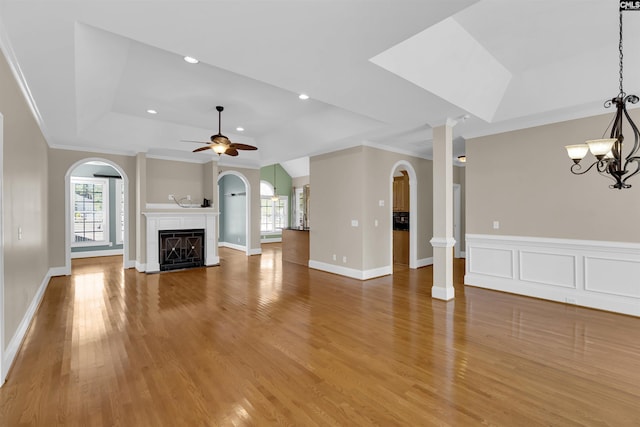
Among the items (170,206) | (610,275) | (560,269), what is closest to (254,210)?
(170,206)

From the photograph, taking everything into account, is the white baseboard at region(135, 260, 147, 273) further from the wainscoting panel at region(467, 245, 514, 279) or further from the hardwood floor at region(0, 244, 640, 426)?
the wainscoting panel at region(467, 245, 514, 279)

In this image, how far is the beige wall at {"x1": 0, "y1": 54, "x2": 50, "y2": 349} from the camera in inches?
102

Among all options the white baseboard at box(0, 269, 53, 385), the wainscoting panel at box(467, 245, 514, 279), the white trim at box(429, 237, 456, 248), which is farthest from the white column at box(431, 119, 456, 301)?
the white baseboard at box(0, 269, 53, 385)

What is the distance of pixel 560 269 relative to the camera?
171 inches

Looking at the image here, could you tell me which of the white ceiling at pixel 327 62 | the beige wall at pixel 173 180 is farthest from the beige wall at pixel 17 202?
the beige wall at pixel 173 180

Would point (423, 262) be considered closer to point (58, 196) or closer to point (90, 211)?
point (58, 196)

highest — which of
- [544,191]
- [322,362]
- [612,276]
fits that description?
[544,191]

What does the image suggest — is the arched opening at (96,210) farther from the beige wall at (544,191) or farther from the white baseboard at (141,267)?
the beige wall at (544,191)

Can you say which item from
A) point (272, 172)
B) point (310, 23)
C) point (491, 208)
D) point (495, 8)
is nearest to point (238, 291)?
point (310, 23)

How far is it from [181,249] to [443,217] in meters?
5.74

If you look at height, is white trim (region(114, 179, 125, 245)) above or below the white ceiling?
below

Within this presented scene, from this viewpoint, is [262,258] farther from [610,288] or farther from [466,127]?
[610,288]

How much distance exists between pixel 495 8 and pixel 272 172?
10404mm

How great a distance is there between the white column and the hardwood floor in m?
0.30
